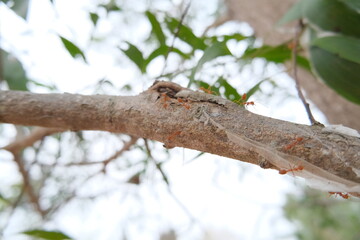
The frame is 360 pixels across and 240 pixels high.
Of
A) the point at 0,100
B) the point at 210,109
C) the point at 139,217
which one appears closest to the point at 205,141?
the point at 210,109

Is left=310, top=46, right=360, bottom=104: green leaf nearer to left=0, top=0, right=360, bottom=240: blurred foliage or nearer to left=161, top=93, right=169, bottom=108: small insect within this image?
left=0, top=0, right=360, bottom=240: blurred foliage

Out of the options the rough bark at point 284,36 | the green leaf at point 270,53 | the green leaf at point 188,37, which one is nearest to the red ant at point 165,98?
the green leaf at point 188,37

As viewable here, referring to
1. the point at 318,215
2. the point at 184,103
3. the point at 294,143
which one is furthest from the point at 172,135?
the point at 318,215

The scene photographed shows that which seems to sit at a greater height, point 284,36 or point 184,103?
point 284,36

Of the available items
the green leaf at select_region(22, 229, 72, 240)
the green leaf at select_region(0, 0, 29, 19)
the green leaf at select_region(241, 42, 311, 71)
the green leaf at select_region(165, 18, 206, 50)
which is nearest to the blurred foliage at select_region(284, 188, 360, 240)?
the green leaf at select_region(241, 42, 311, 71)

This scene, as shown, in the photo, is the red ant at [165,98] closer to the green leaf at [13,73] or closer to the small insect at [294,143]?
the small insect at [294,143]

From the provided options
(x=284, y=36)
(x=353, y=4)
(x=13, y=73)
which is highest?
(x=284, y=36)

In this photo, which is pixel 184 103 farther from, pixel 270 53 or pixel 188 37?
pixel 270 53

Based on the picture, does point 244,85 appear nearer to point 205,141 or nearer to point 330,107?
point 205,141
